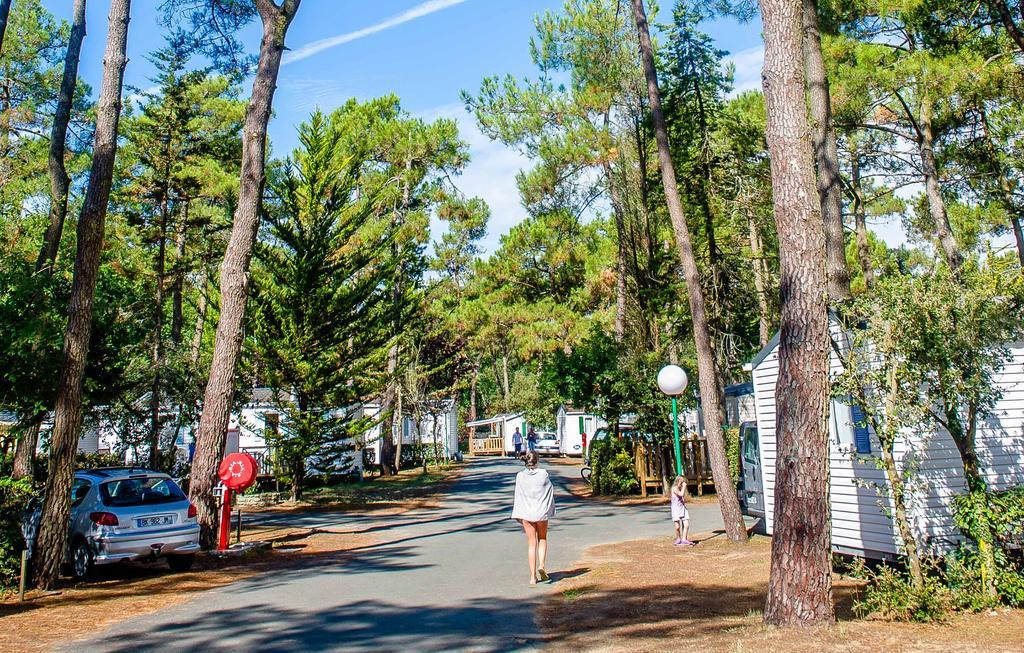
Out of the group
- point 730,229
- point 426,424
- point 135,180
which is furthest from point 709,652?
point 426,424

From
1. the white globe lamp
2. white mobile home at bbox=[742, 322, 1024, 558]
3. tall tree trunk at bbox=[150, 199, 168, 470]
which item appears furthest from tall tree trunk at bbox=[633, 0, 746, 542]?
tall tree trunk at bbox=[150, 199, 168, 470]

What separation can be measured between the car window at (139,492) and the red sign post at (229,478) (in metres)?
0.97

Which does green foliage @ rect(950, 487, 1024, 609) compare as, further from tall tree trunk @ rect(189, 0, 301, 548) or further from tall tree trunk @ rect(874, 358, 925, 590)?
tall tree trunk @ rect(189, 0, 301, 548)

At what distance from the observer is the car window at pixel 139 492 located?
9.41 meters

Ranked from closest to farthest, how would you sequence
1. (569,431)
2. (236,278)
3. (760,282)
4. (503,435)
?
1. (236,278)
2. (760,282)
3. (569,431)
4. (503,435)

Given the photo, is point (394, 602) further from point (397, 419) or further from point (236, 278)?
point (397, 419)

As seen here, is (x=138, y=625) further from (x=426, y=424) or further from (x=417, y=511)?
(x=426, y=424)

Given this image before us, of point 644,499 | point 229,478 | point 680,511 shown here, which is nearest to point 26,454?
point 229,478

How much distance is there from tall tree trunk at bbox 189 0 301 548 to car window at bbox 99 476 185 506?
0.86 metres

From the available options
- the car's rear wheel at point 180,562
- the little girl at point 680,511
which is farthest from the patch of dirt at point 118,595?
the little girl at point 680,511

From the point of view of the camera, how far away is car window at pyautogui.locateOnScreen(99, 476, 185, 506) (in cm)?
941

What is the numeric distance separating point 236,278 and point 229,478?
3035 mm

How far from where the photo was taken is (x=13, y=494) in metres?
8.29

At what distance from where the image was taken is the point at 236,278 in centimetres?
1152
